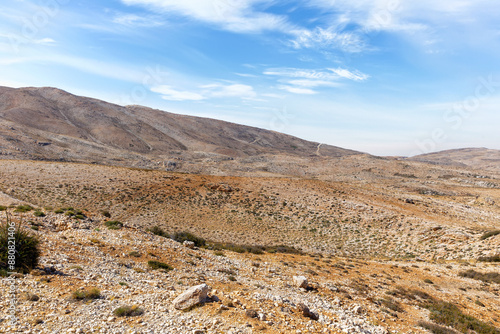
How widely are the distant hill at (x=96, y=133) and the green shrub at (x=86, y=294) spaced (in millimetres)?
65354

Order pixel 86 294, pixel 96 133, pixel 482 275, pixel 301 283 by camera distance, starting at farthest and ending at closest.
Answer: pixel 96 133
pixel 482 275
pixel 301 283
pixel 86 294

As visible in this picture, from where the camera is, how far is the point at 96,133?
4387 inches

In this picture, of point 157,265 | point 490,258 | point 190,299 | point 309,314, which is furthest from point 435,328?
point 490,258

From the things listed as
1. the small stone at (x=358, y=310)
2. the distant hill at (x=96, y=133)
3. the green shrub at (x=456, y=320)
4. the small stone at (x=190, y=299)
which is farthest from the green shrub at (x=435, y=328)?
the distant hill at (x=96, y=133)

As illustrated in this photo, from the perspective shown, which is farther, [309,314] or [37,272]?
[309,314]

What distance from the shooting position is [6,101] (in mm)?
114438

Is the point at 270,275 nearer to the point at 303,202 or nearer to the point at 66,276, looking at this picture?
the point at 66,276

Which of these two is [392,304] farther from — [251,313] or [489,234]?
[489,234]

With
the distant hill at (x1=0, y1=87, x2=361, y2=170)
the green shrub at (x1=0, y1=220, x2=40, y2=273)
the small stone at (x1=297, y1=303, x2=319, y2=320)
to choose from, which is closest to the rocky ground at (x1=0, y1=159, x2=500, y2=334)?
the small stone at (x1=297, y1=303, x2=319, y2=320)

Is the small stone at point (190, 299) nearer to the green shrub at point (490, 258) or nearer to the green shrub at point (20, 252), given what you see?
the green shrub at point (20, 252)

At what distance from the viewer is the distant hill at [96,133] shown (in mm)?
72794

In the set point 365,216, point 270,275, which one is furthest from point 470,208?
point 270,275

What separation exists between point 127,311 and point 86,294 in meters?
1.56

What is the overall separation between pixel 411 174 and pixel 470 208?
4956 centimetres
